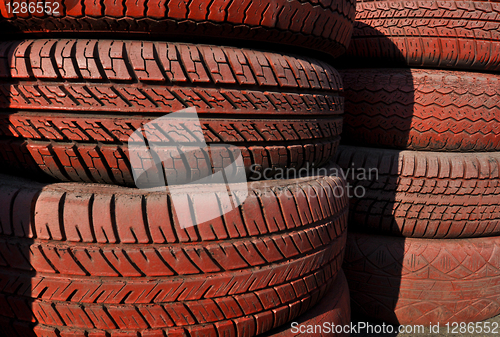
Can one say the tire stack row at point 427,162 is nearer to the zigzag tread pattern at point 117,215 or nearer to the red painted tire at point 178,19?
the red painted tire at point 178,19

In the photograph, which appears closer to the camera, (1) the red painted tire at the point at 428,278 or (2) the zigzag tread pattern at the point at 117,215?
(2) the zigzag tread pattern at the point at 117,215

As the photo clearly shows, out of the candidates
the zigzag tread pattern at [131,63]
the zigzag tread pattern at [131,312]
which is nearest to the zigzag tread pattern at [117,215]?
the zigzag tread pattern at [131,312]

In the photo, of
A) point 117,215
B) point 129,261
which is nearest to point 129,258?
point 129,261

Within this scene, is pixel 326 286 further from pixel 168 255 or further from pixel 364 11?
pixel 364 11

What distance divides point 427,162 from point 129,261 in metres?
1.49

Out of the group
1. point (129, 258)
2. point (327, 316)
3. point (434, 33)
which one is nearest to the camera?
point (129, 258)

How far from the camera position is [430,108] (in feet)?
5.50

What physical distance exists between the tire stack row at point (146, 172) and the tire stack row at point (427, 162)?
91 cm

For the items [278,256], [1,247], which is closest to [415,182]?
[278,256]

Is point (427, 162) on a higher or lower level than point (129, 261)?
lower

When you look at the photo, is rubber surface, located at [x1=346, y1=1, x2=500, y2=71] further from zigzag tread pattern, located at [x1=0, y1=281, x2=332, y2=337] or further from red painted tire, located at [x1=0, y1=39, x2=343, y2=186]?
zigzag tread pattern, located at [x1=0, y1=281, x2=332, y2=337]

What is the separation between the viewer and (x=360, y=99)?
1796 millimetres

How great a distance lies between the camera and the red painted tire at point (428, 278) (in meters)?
1.70

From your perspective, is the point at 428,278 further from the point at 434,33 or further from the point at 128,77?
the point at 128,77
